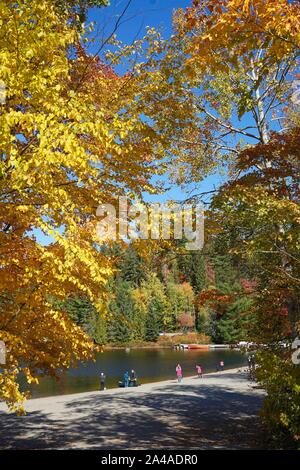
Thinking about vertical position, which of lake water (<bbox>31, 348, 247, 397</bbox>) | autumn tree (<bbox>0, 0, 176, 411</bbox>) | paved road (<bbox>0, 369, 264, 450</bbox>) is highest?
autumn tree (<bbox>0, 0, 176, 411</bbox>)

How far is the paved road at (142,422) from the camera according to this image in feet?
32.5

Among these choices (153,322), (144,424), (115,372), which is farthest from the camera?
(153,322)

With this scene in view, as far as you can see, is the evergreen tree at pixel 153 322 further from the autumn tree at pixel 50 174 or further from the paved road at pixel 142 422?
the autumn tree at pixel 50 174

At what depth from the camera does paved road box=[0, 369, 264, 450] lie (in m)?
9.90

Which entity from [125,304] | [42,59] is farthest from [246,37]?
[125,304]

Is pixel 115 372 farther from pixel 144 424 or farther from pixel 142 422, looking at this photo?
pixel 144 424

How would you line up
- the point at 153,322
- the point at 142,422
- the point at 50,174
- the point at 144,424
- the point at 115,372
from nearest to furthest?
the point at 50,174
the point at 144,424
the point at 142,422
the point at 115,372
the point at 153,322

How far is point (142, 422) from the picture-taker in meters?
12.4

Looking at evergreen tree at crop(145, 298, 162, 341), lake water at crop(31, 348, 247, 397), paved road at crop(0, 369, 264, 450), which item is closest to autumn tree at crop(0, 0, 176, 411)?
paved road at crop(0, 369, 264, 450)

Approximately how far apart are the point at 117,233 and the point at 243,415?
9.69 m

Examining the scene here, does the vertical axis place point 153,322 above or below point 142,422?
below

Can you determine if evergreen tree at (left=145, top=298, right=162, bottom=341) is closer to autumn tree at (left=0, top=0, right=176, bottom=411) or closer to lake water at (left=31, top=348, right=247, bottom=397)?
lake water at (left=31, top=348, right=247, bottom=397)

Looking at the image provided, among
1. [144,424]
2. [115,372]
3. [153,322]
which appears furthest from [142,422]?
[153,322]

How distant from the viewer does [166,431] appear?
36.5 ft
